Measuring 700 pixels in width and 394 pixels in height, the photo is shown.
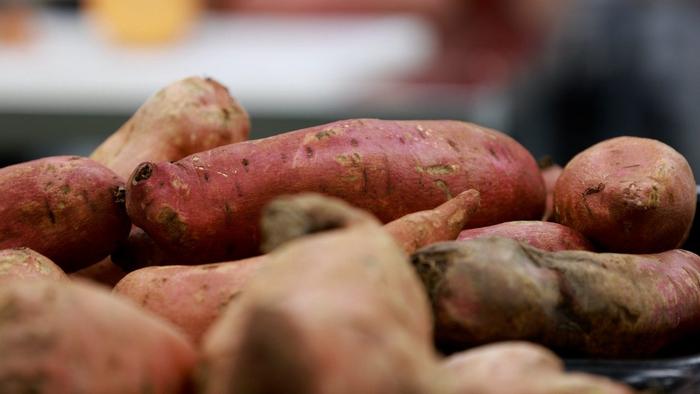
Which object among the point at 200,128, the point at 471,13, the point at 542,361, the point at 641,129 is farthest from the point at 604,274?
the point at 471,13

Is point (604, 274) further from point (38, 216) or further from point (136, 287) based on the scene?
point (38, 216)

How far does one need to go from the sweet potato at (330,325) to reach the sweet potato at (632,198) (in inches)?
11.4

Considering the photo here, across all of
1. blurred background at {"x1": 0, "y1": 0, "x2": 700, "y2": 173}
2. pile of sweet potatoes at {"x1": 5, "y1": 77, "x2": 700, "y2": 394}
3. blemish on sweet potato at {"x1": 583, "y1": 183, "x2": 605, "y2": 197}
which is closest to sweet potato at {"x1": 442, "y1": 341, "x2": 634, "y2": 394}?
pile of sweet potatoes at {"x1": 5, "y1": 77, "x2": 700, "y2": 394}

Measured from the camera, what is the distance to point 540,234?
841 millimetres

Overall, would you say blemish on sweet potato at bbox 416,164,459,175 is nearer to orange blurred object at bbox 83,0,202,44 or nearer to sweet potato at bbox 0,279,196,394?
sweet potato at bbox 0,279,196,394

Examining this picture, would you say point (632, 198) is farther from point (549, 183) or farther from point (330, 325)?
point (330, 325)

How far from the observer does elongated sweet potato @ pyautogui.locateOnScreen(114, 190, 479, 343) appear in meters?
0.74

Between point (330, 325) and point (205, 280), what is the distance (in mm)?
271

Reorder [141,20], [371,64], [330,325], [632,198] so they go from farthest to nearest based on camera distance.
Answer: [141,20], [371,64], [632,198], [330,325]

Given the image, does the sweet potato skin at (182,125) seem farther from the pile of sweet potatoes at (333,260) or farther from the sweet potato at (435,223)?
the sweet potato at (435,223)

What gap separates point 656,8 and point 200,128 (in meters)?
2.46

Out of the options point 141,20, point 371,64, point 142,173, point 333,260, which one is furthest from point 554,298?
point 141,20

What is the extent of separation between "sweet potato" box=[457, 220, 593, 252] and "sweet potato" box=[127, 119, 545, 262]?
0.14 feet

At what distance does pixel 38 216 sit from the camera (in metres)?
0.86
